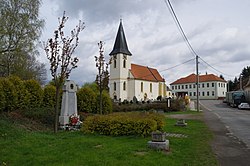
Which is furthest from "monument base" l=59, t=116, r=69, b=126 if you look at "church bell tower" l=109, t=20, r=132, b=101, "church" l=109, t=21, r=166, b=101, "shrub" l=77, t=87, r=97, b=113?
"church bell tower" l=109, t=20, r=132, b=101

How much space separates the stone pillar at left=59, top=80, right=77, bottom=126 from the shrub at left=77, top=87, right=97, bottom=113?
6.03 metres

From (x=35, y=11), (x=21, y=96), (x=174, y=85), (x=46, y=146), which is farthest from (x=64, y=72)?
(x=174, y=85)

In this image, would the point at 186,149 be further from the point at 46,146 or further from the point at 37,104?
the point at 37,104

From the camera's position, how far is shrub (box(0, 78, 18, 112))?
16.2 metres

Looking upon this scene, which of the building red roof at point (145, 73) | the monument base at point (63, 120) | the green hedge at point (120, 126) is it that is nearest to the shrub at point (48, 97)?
the monument base at point (63, 120)

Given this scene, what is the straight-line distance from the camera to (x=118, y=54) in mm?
68938

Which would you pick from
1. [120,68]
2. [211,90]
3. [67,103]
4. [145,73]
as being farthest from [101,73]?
[211,90]

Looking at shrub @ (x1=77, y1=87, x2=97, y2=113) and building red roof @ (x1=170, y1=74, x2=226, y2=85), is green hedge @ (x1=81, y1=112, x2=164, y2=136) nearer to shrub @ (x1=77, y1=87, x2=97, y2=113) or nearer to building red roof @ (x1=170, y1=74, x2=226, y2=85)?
shrub @ (x1=77, y1=87, x2=97, y2=113)

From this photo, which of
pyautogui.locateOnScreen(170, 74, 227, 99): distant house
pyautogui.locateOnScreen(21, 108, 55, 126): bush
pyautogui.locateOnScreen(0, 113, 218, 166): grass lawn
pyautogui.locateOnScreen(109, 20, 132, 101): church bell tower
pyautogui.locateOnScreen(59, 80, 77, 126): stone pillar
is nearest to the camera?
pyautogui.locateOnScreen(0, 113, 218, 166): grass lawn

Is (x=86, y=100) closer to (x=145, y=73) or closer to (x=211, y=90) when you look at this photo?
(x=145, y=73)

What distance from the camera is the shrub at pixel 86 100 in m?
21.6

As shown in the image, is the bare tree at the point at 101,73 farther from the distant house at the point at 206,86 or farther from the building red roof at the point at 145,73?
the distant house at the point at 206,86

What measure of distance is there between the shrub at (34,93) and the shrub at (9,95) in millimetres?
1391

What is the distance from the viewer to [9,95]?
16406 millimetres
